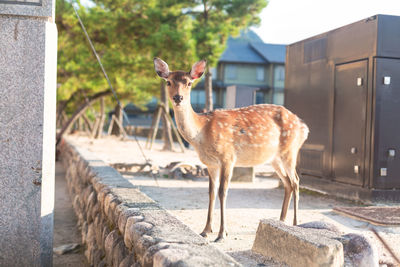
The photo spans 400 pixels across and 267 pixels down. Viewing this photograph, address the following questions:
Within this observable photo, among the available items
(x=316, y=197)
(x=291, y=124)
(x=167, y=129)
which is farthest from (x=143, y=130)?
(x=291, y=124)

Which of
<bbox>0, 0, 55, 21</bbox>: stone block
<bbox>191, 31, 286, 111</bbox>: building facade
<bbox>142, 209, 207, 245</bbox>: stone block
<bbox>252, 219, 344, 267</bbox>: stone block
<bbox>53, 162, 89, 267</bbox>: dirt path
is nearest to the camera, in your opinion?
<bbox>142, 209, 207, 245</bbox>: stone block

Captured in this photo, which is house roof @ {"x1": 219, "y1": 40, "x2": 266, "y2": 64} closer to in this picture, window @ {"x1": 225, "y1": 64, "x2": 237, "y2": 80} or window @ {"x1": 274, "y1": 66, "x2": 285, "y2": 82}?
window @ {"x1": 225, "y1": 64, "x2": 237, "y2": 80}

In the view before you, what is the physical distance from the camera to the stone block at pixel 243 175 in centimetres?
941

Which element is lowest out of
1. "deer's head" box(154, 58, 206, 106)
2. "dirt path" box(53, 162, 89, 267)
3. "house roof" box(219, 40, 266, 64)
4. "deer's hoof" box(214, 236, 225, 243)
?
"dirt path" box(53, 162, 89, 267)

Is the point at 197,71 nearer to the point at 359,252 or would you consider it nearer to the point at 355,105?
the point at 359,252

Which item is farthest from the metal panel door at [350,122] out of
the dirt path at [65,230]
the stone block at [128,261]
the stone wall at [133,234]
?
the stone block at [128,261]

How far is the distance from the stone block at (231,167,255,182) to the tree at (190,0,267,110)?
729cm

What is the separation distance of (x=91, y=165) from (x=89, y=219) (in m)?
1.57

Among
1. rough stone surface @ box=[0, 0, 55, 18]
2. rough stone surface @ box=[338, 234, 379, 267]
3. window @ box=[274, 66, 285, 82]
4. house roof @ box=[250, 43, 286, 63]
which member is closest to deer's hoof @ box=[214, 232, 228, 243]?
rough stone surface @ box=[338, 234, 379, 267]

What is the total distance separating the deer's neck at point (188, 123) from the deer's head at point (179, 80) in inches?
3.5

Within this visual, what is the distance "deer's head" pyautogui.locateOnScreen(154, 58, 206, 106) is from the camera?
159 inches

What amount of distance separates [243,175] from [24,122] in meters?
6.45

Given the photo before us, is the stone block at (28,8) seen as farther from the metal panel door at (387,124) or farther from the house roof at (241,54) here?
the house roof at (241,54)

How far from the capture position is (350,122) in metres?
7.09
